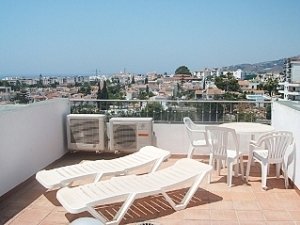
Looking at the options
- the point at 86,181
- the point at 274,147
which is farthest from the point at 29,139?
the point at 274,147

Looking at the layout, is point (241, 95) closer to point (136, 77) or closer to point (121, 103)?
point (121, 103)

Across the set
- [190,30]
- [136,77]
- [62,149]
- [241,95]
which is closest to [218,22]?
[190,30]

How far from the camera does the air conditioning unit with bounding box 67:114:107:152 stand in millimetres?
5566

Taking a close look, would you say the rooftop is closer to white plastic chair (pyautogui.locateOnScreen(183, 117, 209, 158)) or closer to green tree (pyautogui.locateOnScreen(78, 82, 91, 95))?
white plastic chair (pyautogui.locateOnScreen(183, 117, 209, 158))

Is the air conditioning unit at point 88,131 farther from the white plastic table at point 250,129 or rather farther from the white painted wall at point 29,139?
the white plastic table at point 250,129

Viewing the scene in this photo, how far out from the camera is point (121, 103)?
6.11m

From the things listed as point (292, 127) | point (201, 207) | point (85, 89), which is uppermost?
point (85, 89)

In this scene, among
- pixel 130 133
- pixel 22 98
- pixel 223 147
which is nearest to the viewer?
pixel 223 147

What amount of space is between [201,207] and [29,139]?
2.53m

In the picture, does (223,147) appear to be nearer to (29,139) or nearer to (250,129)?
(250,129)

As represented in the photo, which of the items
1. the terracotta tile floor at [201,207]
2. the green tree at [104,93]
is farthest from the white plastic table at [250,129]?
the green tree at [104,93]

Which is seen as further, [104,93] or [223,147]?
[104,93]

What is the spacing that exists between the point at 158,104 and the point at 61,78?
2506mm

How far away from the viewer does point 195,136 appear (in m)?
5.69
